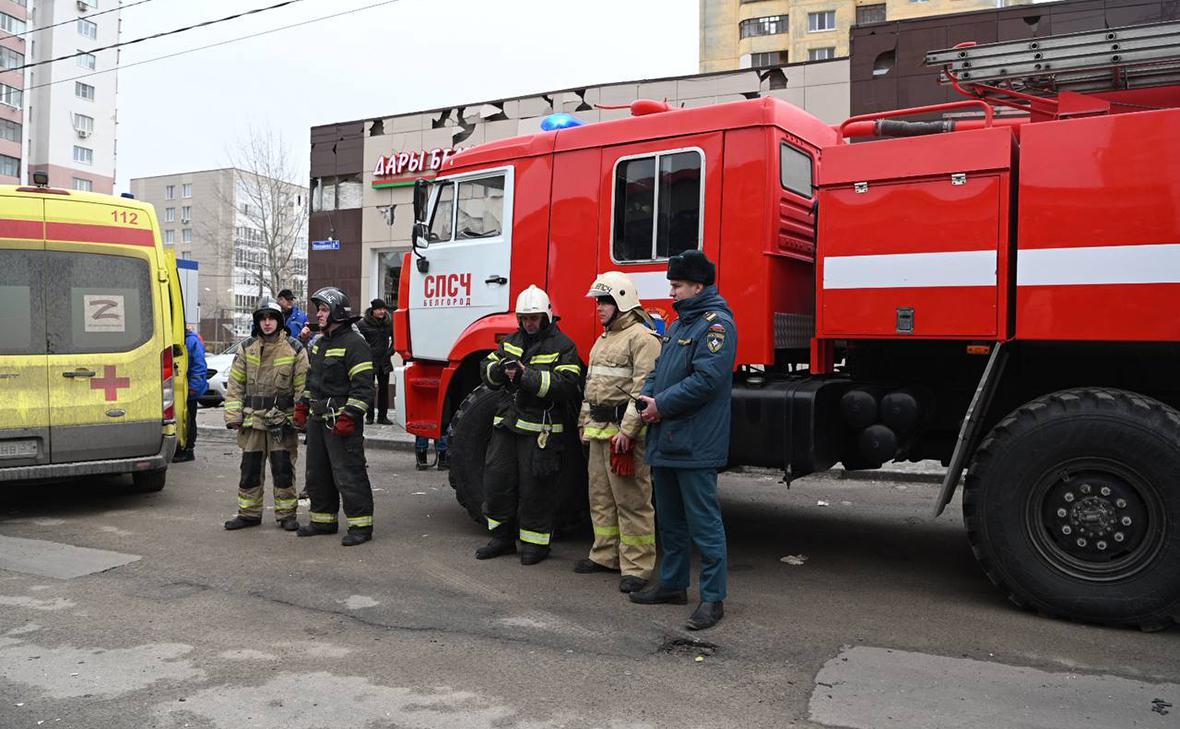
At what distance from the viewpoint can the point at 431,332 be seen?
7.23 metres

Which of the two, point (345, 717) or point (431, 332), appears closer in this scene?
point (345, 717)

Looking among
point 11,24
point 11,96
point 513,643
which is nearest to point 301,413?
point 513,643

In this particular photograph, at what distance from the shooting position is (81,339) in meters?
7.42

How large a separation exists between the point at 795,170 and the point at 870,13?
4177cm

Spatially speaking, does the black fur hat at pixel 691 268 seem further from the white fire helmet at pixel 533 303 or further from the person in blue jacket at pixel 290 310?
the person in blue jacket at pixel 290 310

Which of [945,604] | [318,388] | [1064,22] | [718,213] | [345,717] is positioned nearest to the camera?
[345,717]

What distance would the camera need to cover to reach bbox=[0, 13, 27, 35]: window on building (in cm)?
6259

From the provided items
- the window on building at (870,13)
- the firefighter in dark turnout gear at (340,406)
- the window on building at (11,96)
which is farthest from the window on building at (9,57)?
the firefighter in dark turnout gear at (340,406)

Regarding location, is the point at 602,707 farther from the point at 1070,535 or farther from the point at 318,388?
the point at 318,388

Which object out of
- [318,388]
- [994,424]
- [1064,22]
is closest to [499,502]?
[318,388]

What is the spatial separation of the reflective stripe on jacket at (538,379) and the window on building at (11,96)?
231 ft

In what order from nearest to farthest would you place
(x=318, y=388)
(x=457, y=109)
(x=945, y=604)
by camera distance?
(x=945, y=604)
(x=318, y=388)
(x=457, y=109)

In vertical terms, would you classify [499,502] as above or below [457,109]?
below

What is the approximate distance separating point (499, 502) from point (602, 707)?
8.46ft
